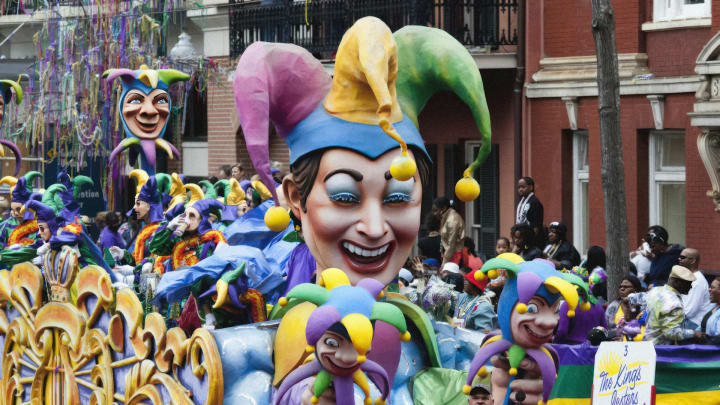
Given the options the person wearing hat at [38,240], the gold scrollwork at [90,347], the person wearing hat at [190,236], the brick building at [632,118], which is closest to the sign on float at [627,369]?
the gold scrollwork at [90,347]

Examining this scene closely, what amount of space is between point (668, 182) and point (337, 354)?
10109 mm

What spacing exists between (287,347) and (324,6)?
12.7m

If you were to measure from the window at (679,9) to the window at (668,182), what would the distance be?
3.85 ft

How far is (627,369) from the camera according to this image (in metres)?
7.58

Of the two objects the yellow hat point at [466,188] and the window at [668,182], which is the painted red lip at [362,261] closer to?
the yellow hat point at [466,188]

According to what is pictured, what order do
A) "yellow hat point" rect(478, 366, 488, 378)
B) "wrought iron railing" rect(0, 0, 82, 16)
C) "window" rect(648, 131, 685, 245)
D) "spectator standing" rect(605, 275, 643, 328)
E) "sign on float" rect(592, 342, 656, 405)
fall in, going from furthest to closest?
1. "wrought iron railing" rect(0, 0, 82, 16)
2. "window" rect(648, 131, 685, 245)
3. "spectator standing" rect(605, 275, 643, 328)
4. "sign on float" rect(592, 342, 656, 405)
5. "yellow hat point" rect(478, 366, 488, 378)

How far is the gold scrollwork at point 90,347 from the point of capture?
680 cm

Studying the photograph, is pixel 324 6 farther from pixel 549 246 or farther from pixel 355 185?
pixel 355 185

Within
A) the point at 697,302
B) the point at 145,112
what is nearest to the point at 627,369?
the point at 697,302

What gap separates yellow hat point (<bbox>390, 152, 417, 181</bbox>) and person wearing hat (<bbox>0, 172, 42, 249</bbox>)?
4942mm

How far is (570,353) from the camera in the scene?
782 centimetres

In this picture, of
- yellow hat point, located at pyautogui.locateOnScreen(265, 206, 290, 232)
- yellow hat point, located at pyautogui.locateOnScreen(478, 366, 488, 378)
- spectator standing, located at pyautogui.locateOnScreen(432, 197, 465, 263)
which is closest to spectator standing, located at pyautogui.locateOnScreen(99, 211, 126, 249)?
spectator standing, located at pyautogui.locateOnScreen(432, 197, 465, 263)

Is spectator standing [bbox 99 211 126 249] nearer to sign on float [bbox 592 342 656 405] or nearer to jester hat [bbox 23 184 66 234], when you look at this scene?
jester hat [bbox 23 184 66 234]

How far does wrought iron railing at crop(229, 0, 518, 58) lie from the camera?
58.0ft
